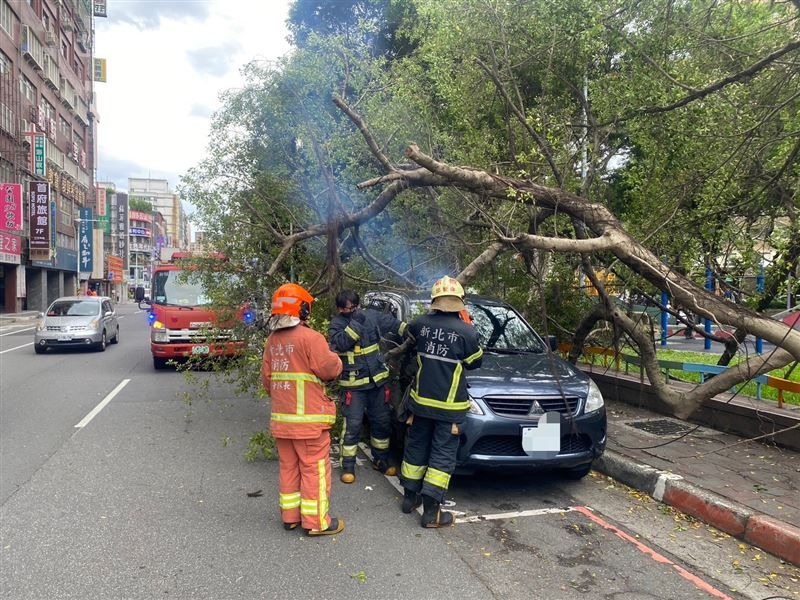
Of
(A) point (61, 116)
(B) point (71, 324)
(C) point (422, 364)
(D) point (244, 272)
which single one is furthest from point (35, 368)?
(A) point (61, 116)

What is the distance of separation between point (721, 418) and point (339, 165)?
20.3 ft

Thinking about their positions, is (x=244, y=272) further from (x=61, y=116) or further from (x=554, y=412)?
(x=61, y=116)

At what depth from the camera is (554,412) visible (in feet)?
16.2

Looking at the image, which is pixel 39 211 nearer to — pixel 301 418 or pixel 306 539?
pixel 301 418

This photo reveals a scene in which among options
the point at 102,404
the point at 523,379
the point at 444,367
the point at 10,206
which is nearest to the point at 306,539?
the point at 444,367

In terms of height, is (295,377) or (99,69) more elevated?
(99,69)

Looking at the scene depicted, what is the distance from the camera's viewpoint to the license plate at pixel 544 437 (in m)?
4.88

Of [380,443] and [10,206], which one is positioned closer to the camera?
[380,443]

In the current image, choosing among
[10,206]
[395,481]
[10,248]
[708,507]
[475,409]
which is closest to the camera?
[708,507]

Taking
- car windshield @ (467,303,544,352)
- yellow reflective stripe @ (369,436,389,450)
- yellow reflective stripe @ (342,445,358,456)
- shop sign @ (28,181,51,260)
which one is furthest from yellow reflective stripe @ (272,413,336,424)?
shop sign @ (28,181,51,260)

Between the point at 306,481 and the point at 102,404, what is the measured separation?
6361mm

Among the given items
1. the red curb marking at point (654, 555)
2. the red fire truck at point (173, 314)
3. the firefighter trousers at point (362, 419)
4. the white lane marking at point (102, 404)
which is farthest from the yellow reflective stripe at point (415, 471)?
the red fire truck at point (173, 314)

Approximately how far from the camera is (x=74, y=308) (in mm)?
16766

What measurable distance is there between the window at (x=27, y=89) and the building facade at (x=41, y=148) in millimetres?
63
